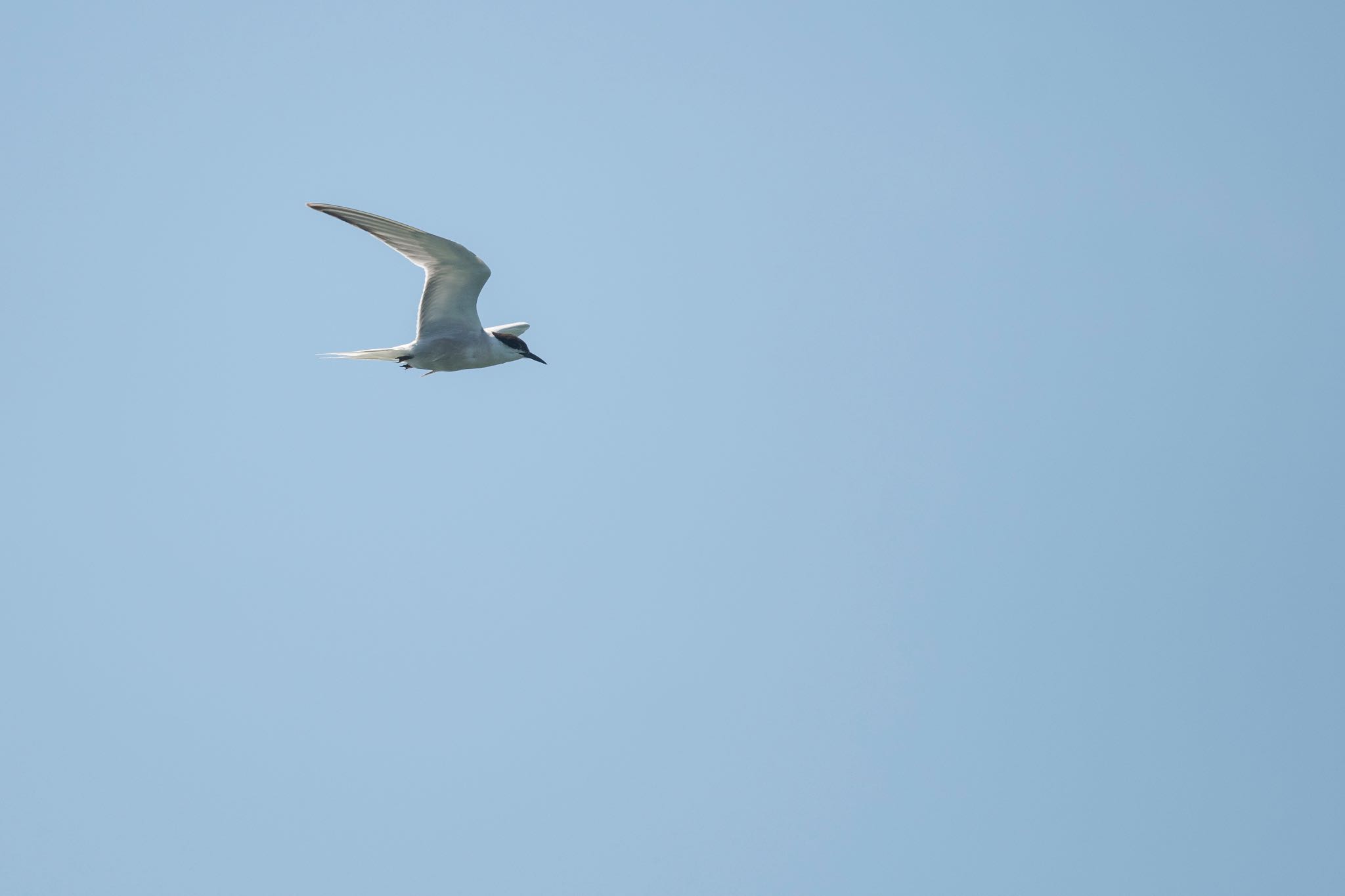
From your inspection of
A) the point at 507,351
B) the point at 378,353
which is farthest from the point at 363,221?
the point at 507,351

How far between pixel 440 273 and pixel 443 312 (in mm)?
590

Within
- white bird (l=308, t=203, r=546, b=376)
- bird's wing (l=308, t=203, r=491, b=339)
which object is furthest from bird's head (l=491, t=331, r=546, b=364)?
bird's wing (l=308, t=203, r=491, b=339)

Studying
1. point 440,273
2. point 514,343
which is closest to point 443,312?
point 440,273

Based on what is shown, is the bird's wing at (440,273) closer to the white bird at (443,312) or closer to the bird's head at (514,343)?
the white bird at (443,312)

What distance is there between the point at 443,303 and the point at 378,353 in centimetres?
112

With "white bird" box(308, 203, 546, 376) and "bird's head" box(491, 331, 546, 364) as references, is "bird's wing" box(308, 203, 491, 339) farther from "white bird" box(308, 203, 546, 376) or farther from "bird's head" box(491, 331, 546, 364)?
"bird's head" box(491, 331, 546, 364)

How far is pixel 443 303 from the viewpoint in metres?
18.2

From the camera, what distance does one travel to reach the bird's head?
1930 centimetres

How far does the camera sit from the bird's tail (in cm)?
1733

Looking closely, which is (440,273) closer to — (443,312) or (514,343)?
(443,312)

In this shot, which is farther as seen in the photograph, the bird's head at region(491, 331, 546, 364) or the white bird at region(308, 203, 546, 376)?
the bird's head at region(491, 331, 546, 364)

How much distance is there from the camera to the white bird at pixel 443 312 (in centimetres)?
1733

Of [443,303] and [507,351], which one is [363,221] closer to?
[443,303]

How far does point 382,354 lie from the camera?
58.0 feet
